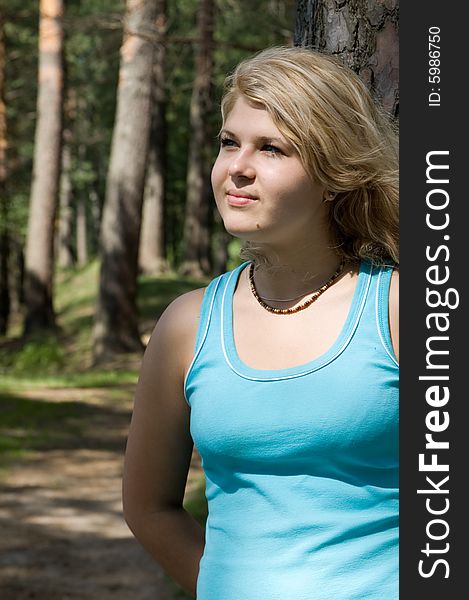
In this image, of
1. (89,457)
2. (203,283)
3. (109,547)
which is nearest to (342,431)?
(109,547)

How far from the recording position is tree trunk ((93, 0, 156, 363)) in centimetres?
1559

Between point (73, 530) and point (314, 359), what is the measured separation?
5.33 meters

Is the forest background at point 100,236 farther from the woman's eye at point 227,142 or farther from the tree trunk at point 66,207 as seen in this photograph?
the woman's eye at point 227,142

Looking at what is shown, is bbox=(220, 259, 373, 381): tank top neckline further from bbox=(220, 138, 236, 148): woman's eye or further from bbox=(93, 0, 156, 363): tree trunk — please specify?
bbox=(93, 0, 156, 363): tree trunk

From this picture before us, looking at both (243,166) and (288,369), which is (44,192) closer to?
(243,166)

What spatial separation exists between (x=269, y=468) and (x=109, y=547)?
16.1 ft

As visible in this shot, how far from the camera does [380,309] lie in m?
2.13

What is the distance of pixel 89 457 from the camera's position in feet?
30.7

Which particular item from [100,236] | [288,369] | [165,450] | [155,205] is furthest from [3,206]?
[288,369]

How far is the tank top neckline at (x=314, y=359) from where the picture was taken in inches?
82.4

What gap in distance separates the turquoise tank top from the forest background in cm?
107

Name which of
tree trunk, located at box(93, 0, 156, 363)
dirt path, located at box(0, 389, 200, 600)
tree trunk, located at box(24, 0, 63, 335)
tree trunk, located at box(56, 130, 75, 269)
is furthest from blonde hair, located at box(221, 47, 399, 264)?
tree trunk, located at box(56, 130, 75, 269)

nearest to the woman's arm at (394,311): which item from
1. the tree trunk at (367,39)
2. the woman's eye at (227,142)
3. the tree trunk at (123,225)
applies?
the woman's eye at (227,142)

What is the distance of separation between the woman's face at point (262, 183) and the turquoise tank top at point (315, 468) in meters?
0.26
